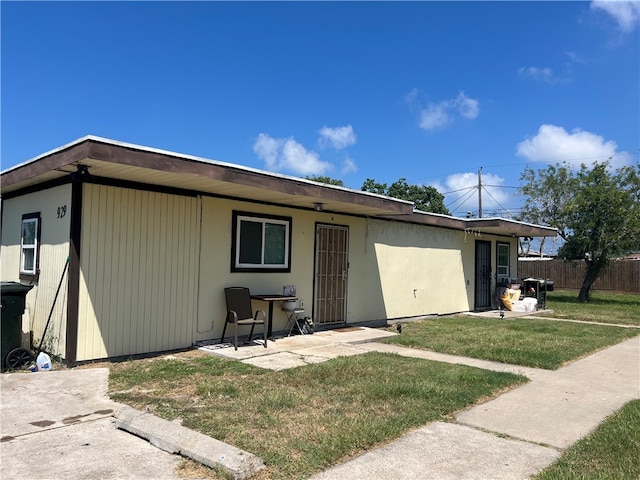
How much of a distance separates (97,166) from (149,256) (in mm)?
1666

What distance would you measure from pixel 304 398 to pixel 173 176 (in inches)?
139

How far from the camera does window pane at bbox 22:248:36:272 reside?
8078 mm

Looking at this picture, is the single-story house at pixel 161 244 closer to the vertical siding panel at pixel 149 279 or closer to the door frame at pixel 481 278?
the vertical siding panel at pixel 149 279

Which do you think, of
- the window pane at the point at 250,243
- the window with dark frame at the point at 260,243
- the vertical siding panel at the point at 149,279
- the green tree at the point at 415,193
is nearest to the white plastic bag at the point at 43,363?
the vertical siding panel at the point at 149,279

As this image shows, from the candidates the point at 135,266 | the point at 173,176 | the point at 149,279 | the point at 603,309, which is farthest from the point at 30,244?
the point at 603,309

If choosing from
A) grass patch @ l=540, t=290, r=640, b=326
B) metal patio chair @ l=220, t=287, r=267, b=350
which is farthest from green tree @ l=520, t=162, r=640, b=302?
metal patio chair @ l=220, t=287, r=267, b=350

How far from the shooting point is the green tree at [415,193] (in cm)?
3812

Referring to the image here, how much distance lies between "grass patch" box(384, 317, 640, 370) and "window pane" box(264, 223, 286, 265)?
105 inches

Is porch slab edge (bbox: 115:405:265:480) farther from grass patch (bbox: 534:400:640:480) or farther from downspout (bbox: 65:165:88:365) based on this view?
downspout (bbox: 65:165:88:365)

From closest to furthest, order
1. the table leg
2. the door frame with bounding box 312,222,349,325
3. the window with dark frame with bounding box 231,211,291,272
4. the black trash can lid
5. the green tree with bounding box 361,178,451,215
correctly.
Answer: the black trash can lid, the window with dark frame with bounding box 231,211,291,272, the table leg, the door frame with bounding box 312,222,349,325, the green tree with bounding box 361,178,451,215

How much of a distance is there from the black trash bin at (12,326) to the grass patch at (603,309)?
44.9 feet

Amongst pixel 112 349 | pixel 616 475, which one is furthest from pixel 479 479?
pixel 112 349

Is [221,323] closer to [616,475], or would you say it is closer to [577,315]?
[616,475]

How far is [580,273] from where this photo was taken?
26672 millimetres
